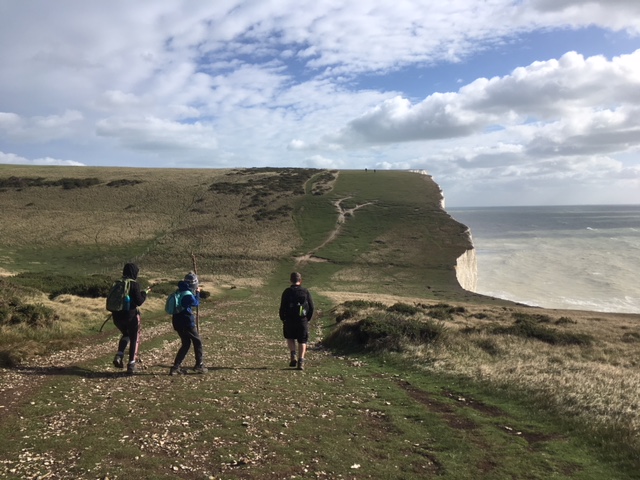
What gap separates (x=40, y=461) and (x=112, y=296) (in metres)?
5.66

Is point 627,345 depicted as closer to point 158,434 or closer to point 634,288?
point 158,434

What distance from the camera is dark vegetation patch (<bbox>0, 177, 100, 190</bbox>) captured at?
97.4m

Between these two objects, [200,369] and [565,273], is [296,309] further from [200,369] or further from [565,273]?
[565,273]

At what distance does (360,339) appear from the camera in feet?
60.6

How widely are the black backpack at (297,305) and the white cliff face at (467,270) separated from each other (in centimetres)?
4978

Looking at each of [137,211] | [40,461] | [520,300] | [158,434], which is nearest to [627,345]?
[158,434]

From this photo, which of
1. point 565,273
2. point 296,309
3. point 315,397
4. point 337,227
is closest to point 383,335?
point 296,309

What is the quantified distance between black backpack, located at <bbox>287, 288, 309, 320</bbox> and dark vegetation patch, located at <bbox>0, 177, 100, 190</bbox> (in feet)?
330

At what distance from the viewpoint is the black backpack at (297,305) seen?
13516mm

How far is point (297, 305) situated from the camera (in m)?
13.5

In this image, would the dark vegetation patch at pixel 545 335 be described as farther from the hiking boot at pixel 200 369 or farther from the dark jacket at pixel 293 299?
the hiking boot at pixel 200 369

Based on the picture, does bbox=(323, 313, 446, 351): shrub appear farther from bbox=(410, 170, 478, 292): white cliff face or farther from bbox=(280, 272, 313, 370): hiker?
bbox=(410, 170, 478, 292): white cliff face

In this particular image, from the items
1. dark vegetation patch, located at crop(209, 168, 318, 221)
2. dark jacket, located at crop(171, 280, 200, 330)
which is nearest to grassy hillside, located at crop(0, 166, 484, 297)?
dark vegetation patch, located at crop(209, 168, 318, 221)

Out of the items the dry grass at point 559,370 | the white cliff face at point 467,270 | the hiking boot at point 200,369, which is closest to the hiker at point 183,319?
the hiking boot at point 200,369
